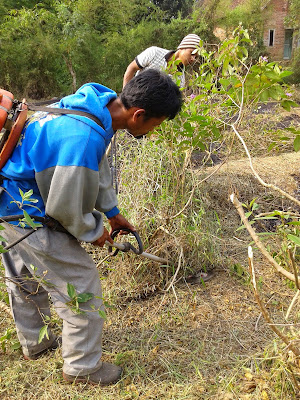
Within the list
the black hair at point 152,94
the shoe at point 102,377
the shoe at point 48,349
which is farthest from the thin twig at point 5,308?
the black hair at point 152,94

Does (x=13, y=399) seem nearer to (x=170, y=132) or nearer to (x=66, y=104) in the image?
(x=66, y=104)

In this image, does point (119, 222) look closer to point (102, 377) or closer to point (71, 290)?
point (71, 290)

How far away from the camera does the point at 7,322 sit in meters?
2.43

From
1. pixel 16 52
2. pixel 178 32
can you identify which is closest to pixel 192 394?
pixel 16 52

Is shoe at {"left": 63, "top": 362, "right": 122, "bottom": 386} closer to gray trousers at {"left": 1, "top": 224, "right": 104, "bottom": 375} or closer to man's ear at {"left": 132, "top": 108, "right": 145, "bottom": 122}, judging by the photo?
gray trousers at {"left": 1, "top": 224, "right": 104, "bottom": 375}

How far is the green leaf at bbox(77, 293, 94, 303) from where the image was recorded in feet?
5.60

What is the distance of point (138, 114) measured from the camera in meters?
1.63

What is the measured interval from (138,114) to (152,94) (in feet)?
0.37

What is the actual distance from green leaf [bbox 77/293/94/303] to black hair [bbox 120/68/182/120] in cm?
91

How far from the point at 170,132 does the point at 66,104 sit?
1.13 m

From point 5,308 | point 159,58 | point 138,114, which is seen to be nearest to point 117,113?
point 138,114

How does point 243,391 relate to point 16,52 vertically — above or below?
below

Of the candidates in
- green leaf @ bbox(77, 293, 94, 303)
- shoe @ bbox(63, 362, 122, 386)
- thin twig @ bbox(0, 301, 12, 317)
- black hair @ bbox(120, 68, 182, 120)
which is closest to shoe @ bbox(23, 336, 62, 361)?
shoe @ bbox(63, 362, 122, 386)

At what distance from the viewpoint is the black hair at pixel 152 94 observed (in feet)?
5.16
